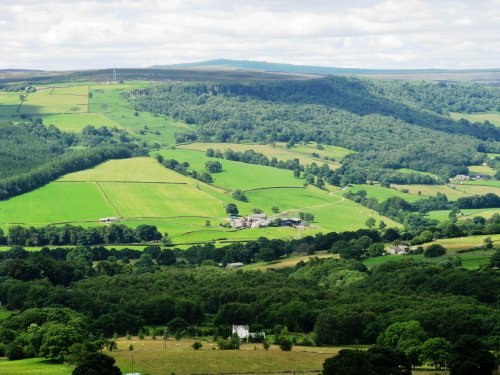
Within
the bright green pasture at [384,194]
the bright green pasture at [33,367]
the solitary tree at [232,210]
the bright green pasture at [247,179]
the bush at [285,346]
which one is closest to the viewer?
the bright green pasture at [33,367]

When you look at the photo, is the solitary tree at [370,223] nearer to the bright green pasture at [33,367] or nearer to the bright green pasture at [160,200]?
the bright green pasture at [160,200]

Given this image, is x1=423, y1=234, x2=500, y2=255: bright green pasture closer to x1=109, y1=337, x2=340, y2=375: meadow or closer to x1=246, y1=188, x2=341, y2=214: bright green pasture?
x1=246, y1=188, x2=341, y2=214: bright green pasture

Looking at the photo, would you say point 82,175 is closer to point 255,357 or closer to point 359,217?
point 359,217

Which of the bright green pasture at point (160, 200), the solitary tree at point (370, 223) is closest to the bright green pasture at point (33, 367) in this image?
the bright green pasture at point (160, 200)

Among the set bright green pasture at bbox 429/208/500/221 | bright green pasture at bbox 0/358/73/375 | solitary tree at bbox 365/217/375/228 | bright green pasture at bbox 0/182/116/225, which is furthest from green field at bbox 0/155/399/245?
bright green pasture at bbox 0/358/73/375

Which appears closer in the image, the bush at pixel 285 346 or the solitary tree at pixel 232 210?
the bush at pixel 285 346
